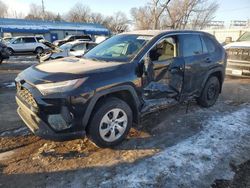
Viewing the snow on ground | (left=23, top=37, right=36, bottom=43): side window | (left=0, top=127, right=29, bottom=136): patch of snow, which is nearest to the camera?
the snow on ground

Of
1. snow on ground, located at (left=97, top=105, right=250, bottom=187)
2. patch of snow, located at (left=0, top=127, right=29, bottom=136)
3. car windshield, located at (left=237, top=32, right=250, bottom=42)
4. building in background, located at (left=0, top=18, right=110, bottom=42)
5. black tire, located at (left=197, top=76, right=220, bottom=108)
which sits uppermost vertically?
building in background, located at (left=0, top=18, right=110, bottom=42)

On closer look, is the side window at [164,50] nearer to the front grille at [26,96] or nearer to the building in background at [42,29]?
the front grille at [26,96]

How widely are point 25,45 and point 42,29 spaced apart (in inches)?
648

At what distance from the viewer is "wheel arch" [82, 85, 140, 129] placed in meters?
3.56

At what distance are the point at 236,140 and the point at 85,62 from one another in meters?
2.87

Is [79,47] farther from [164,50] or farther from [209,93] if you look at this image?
[164,50]

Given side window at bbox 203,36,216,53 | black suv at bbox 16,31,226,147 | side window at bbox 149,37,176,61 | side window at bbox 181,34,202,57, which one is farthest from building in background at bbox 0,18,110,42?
side window at bbox 149,37,176,61

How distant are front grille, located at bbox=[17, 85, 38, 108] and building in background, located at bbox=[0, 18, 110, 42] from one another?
117 ft

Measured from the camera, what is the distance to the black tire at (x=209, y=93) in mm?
5902

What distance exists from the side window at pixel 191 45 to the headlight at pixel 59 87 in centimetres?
247

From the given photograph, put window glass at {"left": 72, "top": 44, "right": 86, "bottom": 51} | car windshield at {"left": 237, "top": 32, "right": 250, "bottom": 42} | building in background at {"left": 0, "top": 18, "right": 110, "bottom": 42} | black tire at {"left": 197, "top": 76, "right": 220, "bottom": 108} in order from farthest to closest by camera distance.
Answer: building in background at {"left": 0, "top": 18, "right": 110, "bottom": 42} → window glass at {"left": 72, "top": 44, "right": 86, "bottom": 51} → car windshield at {"left": 237, "top": 32, "right": 250, "bottom": 42} → black tire at {"left": 197, "top": 76, "right": 220, "bottom": 108}

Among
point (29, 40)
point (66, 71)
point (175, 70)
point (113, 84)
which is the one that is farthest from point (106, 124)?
point (29, 40)

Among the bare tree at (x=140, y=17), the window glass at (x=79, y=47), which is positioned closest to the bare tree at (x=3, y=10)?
the bare tree at (x=140, y=17)

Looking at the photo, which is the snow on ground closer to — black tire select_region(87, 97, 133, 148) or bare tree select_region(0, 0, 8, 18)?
black tire select_region(87, 97, 133, 148)
